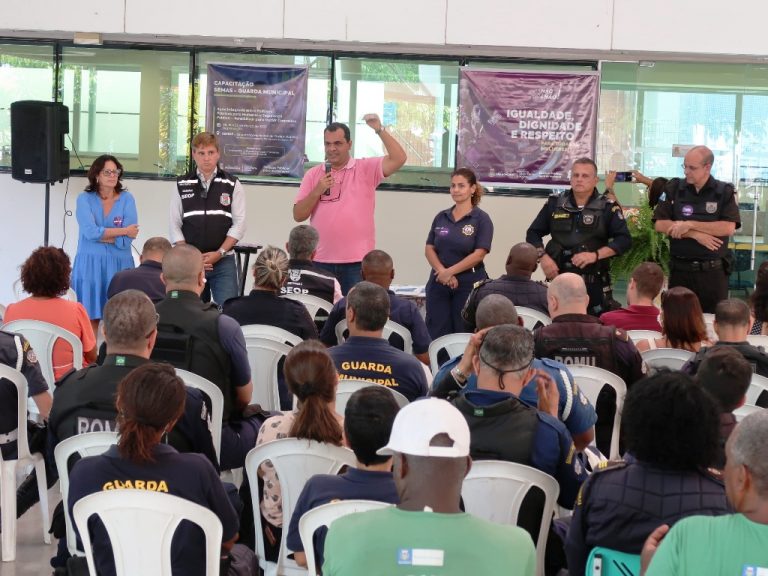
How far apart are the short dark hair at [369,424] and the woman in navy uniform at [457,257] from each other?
4607mm

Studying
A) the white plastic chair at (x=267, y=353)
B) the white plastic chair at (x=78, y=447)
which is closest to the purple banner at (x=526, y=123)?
the white plastic chair at (x=267, y=353)

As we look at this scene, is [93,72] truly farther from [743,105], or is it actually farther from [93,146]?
[743,105]

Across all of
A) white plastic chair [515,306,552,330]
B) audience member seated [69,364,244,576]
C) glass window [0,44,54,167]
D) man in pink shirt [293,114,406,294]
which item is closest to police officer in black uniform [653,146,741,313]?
white plastic chair [515,306,552,330]

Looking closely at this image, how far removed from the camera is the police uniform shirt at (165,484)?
295cm

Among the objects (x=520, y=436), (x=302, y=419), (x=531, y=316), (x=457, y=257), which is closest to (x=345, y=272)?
(x=457, y=257)

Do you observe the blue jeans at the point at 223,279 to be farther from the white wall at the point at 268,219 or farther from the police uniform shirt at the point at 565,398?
the police uniform shirt at the point at 565,398

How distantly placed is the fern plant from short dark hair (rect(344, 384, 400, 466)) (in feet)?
19.9

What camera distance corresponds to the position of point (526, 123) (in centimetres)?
970

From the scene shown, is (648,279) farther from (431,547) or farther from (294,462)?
(431,547)

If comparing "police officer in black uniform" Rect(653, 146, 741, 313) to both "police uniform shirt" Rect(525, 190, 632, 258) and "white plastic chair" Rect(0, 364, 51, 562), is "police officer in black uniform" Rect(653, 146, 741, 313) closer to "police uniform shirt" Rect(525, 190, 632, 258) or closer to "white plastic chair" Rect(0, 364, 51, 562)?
"police uniform shirt" Rect(525, 190, 632, 258)

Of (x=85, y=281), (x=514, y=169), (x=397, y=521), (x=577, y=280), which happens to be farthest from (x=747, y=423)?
(x=514, y=169)

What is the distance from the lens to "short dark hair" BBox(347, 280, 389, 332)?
4457mm

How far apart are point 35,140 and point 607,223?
5.04m

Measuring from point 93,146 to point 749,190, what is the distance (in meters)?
6.05
